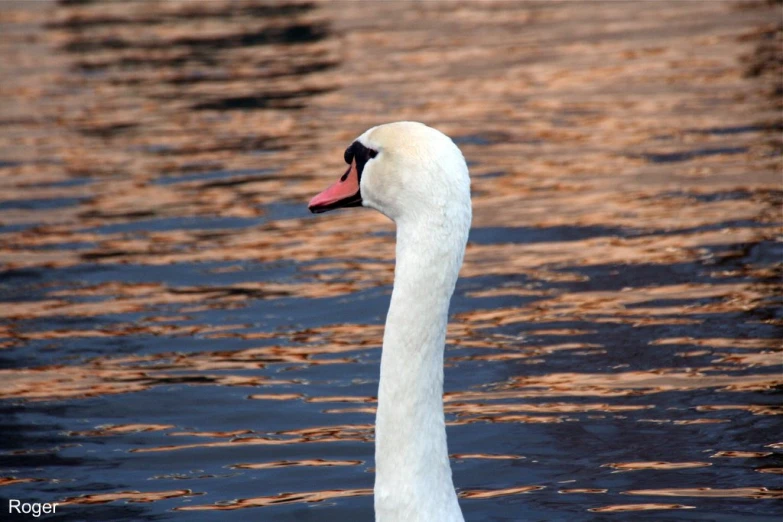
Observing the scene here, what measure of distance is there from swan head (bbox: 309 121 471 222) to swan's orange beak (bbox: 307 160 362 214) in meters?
0.09

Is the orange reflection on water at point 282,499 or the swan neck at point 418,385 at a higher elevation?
the swan neck at point 418,385

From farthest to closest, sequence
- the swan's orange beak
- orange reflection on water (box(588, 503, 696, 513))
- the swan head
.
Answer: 1. orange reflection on water (box(588, 503, 696, 513))
2. the swan's orange beak
3. the swan head

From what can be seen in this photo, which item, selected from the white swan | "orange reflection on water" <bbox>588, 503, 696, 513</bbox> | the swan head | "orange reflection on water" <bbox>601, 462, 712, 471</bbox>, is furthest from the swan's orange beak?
"orange reflection on water" <bbox>601, 462, 712, 471</bbox>

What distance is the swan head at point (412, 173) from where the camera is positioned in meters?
4.28

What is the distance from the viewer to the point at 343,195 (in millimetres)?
4852

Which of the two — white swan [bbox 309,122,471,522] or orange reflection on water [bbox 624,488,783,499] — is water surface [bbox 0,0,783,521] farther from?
white swan [bbox 309,122,471,522]

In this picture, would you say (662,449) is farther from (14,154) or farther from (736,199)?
(14,154)

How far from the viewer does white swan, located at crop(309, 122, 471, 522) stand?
4.31 metres

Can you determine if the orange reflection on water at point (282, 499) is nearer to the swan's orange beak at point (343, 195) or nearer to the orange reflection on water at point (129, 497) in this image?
the orange reflection on water at point (129, 497)

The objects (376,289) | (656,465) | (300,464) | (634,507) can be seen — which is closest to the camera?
(634,507)

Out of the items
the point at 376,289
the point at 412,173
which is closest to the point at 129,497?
the point at 412,173

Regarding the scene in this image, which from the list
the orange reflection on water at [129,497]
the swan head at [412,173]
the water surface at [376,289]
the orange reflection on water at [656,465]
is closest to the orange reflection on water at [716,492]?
the water surface at [376,289]

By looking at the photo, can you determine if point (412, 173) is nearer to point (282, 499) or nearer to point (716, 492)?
point (282, 499)

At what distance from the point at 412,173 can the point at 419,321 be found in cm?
50
